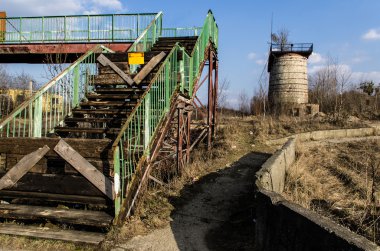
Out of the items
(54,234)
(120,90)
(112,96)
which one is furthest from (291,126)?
(54,234)

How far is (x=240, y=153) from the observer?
12414 mm

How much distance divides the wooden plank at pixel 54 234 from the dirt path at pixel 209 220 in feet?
1.27

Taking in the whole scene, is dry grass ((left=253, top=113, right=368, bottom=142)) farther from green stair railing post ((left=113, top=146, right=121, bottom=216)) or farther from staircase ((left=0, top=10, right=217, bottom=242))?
green stair railing post ((left=113, top=146, right=121, bottom=216))

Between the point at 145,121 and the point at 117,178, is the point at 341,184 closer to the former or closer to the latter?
the point at 145,121

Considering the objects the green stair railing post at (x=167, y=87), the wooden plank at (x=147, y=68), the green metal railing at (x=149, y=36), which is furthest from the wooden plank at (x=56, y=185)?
the green metal railing at (x=149, y=36)

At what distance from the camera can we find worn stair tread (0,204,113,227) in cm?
498

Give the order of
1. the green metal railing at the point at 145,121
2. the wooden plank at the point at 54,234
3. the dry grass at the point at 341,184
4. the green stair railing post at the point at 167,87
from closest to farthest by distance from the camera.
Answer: the wooden plank at the point at 54,234 < the green metal railing at the point at 145,121 < the dry grass at the point at 341,184 < the green stair railing post at the point at 167,87

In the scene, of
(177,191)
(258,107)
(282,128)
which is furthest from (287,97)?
(177,191)

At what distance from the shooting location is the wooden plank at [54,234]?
4.70 meters

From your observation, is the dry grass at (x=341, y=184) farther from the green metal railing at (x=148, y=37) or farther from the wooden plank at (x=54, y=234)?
the green metal railing at (x=148, y=37)

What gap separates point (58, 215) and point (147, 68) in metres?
4.28

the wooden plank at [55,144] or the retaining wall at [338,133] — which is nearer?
the wooden plank at [55,144]

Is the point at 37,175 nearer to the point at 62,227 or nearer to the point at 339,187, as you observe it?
the point at 62,227

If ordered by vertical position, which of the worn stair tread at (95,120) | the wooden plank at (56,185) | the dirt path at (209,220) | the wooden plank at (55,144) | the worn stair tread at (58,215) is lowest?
the dirt path at (209,220)
